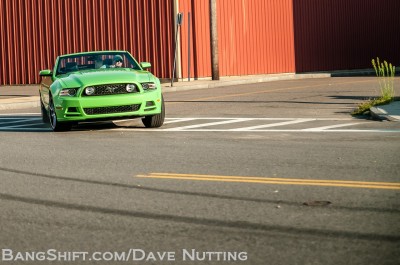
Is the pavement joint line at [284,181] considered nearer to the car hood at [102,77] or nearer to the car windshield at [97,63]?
the car hood at [102,77]

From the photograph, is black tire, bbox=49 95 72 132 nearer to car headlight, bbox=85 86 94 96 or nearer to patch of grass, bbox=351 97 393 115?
car headlight, bbox=85 86 94 96

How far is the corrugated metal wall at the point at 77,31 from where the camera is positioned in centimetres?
3806

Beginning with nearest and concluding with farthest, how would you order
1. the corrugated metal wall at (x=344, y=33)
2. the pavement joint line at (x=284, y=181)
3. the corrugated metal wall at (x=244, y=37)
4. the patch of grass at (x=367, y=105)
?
the pavement joint line at (x=284, y=181) → the patch of grass at (x=367, y=105) → the corrugated metal wall at (x=244, y=37) → the corrugated metal wall at (x=344, y=33)

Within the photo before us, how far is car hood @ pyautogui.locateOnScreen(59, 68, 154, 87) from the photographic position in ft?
57.1

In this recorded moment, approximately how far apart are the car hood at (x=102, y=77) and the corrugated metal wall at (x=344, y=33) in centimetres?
2741

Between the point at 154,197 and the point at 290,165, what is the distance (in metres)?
2.66

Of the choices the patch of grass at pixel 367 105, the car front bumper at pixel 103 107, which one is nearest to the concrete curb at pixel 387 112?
the patch of grass at pixel 367 105

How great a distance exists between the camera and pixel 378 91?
1086 inches

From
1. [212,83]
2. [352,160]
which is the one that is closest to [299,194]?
[352,160]

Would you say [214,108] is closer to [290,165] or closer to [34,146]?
[34,146]

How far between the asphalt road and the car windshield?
4.79ft

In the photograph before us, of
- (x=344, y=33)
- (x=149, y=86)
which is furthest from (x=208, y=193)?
(x=344, y=33)

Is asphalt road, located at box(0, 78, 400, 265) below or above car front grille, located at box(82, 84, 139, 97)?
below

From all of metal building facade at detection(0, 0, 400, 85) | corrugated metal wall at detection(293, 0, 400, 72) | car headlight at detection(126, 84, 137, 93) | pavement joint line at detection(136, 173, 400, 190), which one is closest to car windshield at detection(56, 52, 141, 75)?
car headlight at detection(126, 84, 137, 93)
